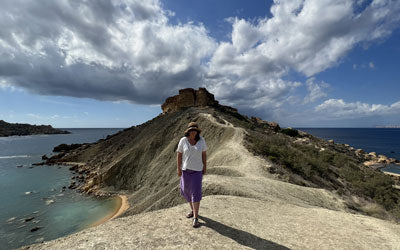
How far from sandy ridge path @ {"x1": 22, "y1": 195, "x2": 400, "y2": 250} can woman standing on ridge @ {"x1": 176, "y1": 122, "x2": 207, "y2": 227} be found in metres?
0.62

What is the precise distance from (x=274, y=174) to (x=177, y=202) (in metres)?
8.77

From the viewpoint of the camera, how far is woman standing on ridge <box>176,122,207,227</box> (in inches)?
186

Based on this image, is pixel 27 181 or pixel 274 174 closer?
pixel 274 174

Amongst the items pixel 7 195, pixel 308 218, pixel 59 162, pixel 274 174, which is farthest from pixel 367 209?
pixel 59 162

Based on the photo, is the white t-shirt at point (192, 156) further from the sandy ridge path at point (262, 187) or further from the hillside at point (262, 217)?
the sandy ridge path at point (262, 187)

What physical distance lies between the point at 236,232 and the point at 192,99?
5052 cm

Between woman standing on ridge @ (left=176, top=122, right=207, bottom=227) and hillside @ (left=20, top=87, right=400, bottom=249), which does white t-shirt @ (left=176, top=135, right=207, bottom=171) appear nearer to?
woman standing on ridge @ (left=176, top=122, right=207, bottom=227)

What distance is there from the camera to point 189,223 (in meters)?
4.85

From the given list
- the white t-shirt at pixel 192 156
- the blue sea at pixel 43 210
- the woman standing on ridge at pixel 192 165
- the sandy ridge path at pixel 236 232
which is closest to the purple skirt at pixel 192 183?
the woman standing on ridge at pixel 192 165

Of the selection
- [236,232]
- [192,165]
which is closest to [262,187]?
[236,232]

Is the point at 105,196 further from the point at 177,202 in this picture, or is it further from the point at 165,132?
the point at 177,202

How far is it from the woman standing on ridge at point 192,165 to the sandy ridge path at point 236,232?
0.62 meters

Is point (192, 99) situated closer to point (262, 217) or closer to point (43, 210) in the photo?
point (43, 210)

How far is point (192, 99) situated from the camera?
177 feet
